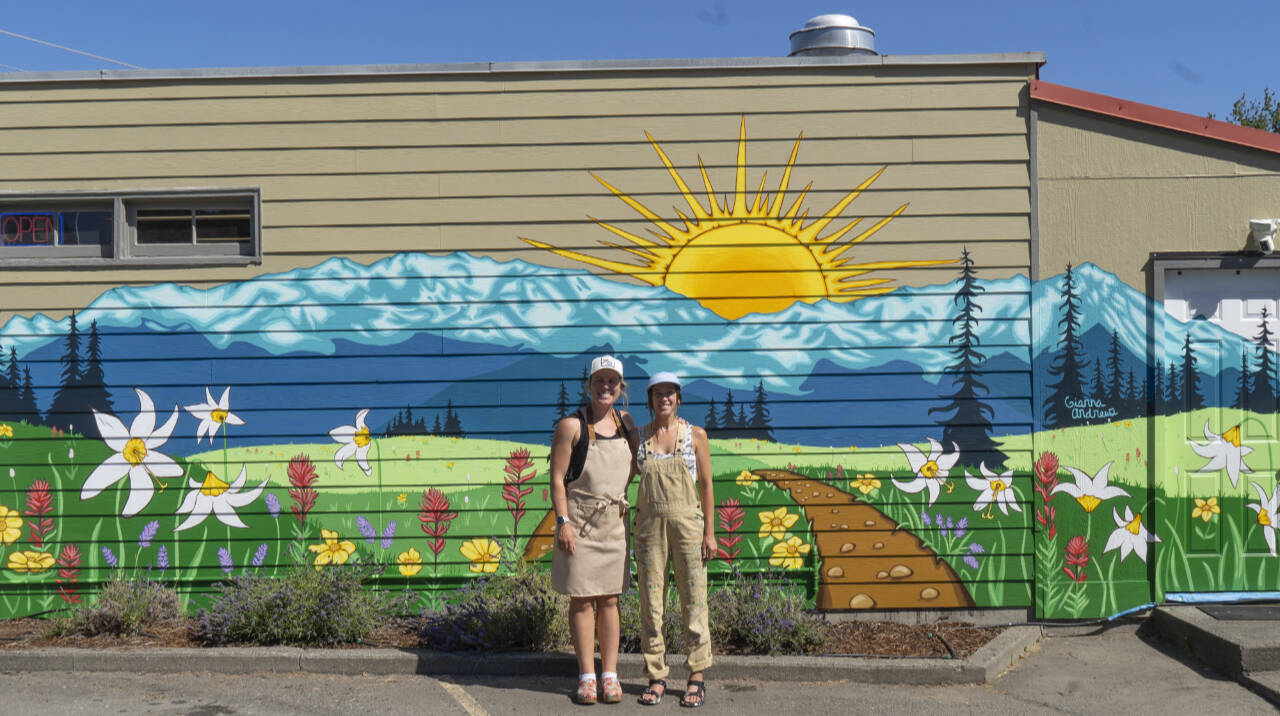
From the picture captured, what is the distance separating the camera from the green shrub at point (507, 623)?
6133 mm

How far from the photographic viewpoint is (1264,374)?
6.95 meters

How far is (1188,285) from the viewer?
22.9 ft

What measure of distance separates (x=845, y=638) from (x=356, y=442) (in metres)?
3.39

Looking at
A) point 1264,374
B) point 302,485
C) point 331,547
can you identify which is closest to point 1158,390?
point 1264,374

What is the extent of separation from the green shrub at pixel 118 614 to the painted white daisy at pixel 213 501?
0.50 m

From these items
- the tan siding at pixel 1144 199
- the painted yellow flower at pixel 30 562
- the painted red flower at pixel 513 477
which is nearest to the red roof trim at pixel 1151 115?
the tan siding at pixel 1144 199

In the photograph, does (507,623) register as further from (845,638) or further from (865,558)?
(865,558)

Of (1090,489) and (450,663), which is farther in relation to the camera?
(1090,489)

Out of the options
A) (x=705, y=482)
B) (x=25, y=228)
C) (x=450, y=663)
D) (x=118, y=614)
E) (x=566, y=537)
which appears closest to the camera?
(x=566, y=537)

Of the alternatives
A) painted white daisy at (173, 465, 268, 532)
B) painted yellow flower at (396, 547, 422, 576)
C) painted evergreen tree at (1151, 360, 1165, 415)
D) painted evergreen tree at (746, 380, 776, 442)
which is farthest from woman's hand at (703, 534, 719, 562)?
painted evergreen tree at (1151, 360, 1165, 415)

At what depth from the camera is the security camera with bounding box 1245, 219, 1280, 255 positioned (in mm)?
6812

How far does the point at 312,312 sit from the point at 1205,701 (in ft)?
18.9

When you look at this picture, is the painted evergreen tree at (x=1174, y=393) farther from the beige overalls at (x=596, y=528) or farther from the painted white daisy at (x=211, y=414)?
the painted white daisy at (x=211, y=414)

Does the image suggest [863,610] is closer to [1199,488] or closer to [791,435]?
[791,435]
